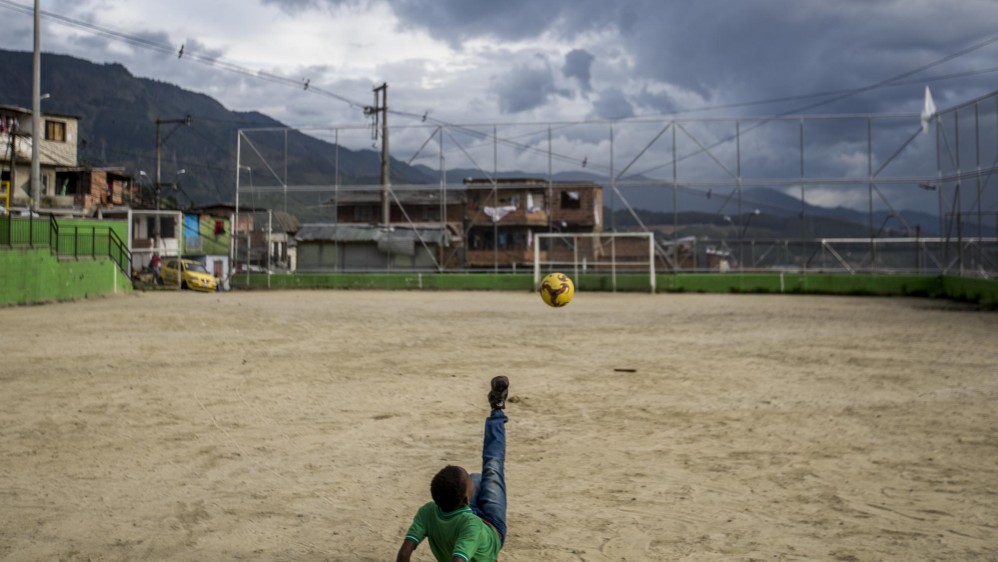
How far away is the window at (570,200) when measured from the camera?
39406mm

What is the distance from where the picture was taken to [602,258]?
3684 cm

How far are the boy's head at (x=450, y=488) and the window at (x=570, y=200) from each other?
35.6 meters

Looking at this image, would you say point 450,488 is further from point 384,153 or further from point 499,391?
point 384,153

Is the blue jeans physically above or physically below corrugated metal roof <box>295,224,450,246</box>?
below

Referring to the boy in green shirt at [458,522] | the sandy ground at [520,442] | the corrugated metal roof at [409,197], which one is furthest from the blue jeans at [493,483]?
the corrugated metal roof at [409,197]

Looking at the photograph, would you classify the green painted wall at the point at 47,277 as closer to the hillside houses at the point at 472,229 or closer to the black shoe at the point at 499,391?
the hillside houses at the point at 472,229

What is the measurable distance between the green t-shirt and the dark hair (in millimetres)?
76

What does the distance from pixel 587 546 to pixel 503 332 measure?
12557mm

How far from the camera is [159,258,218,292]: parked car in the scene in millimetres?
37312

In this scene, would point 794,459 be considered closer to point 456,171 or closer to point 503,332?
point 503,332

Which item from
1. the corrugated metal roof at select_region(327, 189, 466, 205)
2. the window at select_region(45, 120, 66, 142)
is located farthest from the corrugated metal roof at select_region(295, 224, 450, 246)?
the window at select_region(45, 120, 66, 142)

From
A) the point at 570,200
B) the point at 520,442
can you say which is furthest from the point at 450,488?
the point at 570,200

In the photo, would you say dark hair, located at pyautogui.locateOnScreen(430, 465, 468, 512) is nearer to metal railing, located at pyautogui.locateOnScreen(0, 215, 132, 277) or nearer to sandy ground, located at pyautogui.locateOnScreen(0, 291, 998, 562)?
sandy ground, located at pyautogui.locateOnScreen(0, 291, 998, 562)

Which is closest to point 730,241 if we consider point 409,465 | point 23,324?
point 23,324
